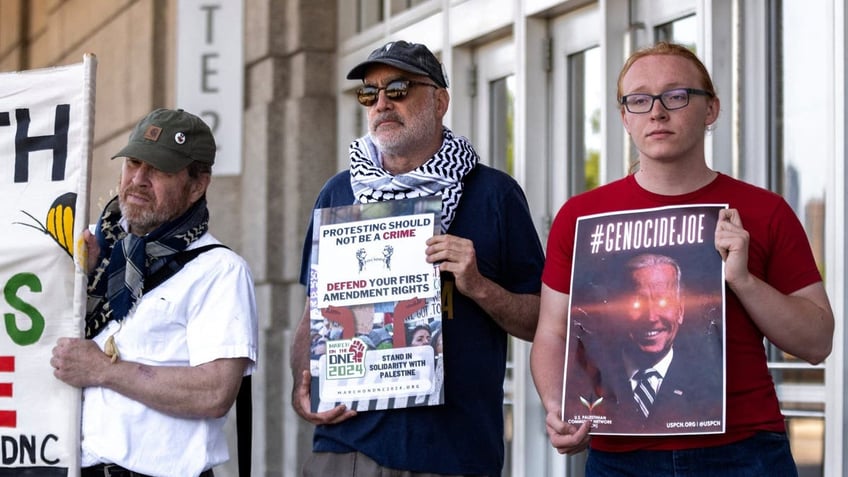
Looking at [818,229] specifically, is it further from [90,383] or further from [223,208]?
[223,208]

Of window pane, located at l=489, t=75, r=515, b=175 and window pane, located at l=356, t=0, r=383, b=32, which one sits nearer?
window pane, located at l=489, t=75, r=515, b=175

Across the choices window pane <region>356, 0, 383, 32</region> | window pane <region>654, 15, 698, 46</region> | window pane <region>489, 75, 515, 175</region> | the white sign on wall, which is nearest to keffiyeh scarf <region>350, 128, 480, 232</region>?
window pane <region>654, 15, 698, 46</region>

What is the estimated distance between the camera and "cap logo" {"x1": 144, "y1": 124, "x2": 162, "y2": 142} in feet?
13.2

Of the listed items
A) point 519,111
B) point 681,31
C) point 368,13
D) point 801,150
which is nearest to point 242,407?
point 801,150

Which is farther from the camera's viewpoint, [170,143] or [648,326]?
[170,143]

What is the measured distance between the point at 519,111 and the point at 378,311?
3.46 m

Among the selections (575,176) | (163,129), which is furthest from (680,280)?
(575,176)

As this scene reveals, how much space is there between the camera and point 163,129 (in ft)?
13.3

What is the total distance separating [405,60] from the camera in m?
4.04

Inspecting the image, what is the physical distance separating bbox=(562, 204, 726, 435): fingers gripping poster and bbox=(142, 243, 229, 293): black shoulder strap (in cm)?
118

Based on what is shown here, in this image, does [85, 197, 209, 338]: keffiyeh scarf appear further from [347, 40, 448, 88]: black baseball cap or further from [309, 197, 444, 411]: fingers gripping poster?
[347, 40, 448, 88]: black baseball cap

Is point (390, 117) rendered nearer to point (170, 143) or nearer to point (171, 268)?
point (170, 143)

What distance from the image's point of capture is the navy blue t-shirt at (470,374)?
3873mm

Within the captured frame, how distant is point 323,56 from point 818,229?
486cm
